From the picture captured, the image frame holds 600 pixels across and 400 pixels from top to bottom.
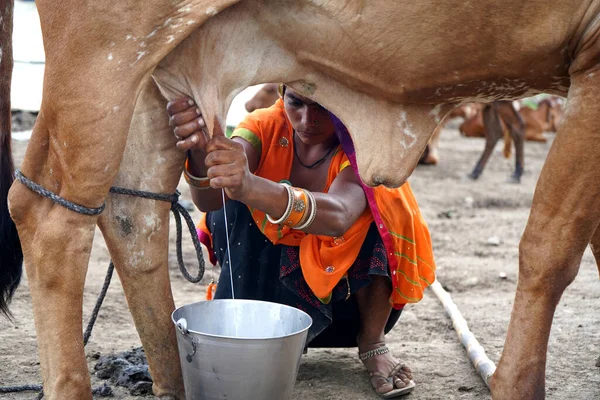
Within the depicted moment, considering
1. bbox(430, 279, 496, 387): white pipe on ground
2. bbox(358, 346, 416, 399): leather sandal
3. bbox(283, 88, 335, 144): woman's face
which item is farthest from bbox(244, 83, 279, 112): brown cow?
bbox(358, 346, 416, 399): leather sandal

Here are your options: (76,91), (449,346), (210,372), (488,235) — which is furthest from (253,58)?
(488,235)

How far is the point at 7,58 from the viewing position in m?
2.63

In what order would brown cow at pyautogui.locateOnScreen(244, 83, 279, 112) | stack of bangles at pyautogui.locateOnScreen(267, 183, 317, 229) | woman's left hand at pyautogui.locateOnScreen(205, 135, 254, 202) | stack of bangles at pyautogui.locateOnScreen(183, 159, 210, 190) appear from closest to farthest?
woman's left hand at pyautogui.locateOnScreen(205, 135, 254, 202) → stack of bangles at pyautogui.locateOnScreen(267, 183, 317, 229) → stack of bangles at pyautogui.locateOnScreen(183, 159, 210, 190) → brown cow at pyautogui.locateOnScreen(244, 83, 279, 112)

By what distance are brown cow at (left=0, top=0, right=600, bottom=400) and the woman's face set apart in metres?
0.28

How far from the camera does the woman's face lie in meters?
2.68

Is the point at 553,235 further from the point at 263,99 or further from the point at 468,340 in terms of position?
the point at 263,99

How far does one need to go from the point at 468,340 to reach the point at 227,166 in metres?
1.26

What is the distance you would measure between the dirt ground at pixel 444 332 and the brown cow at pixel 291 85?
542mm

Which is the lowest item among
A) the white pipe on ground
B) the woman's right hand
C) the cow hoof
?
the cow hoof

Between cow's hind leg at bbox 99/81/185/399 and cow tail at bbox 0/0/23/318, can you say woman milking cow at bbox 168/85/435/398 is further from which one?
cow tail at bbox 0/0/23/318

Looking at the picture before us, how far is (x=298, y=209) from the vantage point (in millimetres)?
2387

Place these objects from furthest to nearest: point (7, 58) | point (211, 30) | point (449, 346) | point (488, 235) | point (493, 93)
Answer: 1. point (488, 235)
2. point (449, 346)
3. point (7, 58)
4. point (493, 93)
5. point (211, 30)

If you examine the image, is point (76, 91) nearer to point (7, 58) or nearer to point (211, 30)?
point (211, 30)

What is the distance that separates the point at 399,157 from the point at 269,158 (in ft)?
1.75
